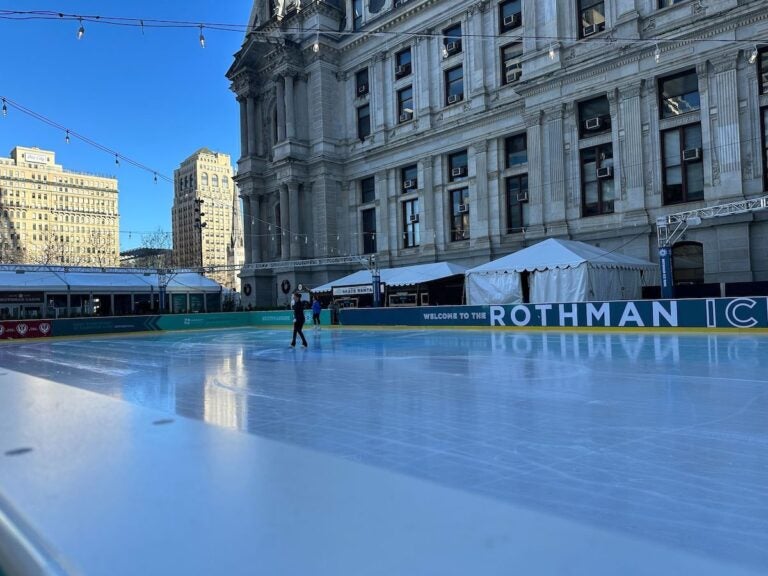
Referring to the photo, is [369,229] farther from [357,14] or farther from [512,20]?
[512,20]

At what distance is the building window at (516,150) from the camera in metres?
30.8

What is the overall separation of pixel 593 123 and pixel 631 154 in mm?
2932

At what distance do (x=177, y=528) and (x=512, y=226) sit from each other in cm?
3055

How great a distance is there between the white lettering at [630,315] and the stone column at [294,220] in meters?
26.2

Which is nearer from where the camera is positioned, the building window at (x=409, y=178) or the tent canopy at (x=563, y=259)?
the tent canopy at (x=563, y=259)

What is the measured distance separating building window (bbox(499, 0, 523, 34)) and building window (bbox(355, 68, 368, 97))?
1178 centimetres

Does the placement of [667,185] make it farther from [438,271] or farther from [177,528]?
[177,528]

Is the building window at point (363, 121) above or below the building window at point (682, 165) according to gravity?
above

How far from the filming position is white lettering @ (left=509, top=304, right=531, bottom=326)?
72.6 feet

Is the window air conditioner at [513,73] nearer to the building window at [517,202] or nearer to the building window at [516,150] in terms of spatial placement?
the building window at [516,150]

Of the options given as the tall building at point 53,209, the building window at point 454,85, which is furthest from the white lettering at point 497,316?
the tall building at point 53,209

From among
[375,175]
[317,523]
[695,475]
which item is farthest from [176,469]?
[375,175]

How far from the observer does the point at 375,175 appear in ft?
127

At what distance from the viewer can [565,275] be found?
22984mm
